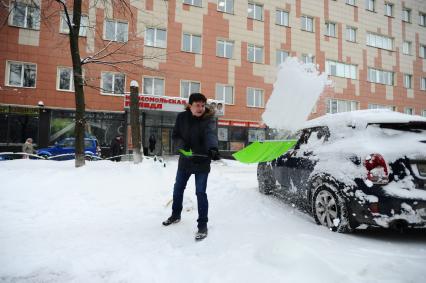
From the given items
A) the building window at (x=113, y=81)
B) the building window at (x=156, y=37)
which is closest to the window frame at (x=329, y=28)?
the building window at (x=156, y=37)

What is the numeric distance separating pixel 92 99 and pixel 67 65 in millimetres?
2487

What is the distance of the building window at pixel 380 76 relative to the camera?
27094mm

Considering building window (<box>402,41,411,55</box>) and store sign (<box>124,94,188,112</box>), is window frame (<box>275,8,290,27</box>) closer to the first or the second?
store sign (<box>124,94,188,112</box>)

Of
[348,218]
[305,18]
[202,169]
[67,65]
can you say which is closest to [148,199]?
[202,169]

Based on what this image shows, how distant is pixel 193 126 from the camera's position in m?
4.02

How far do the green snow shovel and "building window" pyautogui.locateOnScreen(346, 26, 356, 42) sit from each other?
2516cm

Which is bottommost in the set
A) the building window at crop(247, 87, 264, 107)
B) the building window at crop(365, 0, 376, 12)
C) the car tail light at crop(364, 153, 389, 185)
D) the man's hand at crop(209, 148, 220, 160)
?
the car tail light at crop(364, 153, 389, 185)

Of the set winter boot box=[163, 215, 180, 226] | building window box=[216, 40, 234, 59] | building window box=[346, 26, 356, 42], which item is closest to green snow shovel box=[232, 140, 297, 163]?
winter boot box=[163, 215, 180, 226]

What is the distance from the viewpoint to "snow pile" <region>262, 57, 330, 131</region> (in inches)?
229

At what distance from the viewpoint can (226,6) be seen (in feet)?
72.9

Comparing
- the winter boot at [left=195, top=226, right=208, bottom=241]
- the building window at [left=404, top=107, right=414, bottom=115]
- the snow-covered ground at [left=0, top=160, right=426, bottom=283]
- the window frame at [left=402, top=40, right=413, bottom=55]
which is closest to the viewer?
the snow-covered ground at [left=0, top=160, right=426, bottom=283]

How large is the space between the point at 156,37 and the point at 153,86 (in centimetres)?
329

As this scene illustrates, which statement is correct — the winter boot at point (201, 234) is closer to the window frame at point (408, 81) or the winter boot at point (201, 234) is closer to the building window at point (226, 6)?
the building window at point (226, 6)

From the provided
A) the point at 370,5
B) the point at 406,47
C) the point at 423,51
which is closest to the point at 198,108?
the point at 370,5
